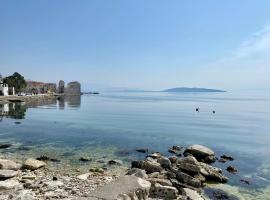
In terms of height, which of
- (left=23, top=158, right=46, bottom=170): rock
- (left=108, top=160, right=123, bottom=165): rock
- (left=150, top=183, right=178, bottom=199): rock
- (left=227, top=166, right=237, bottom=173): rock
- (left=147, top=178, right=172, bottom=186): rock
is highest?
(left=23, top=158, right=46, bottom=170): rock

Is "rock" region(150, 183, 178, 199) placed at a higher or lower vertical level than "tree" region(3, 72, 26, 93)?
lower

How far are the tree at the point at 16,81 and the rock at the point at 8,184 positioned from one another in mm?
123820

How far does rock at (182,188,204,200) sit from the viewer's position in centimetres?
1706

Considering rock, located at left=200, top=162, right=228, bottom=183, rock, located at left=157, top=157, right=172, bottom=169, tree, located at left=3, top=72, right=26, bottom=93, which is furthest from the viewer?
tree, located at left=3, top=72, right=26, bottom=93

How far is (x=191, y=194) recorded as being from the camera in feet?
57.5

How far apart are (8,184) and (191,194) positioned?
36.0 feet

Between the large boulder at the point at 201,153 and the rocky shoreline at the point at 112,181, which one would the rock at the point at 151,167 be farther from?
the large boulder at the point at 201,153

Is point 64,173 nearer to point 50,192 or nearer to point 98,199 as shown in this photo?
point 50,192

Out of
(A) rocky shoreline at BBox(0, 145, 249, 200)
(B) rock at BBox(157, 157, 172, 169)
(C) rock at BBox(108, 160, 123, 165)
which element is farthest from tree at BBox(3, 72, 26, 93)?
(B) rock at BBox(157, 157, 172, 169)

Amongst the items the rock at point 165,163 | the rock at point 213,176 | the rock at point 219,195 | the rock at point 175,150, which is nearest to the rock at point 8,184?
the rock at point 165,163

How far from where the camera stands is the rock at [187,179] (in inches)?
784

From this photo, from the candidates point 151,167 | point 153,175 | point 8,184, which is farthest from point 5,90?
point 153,175

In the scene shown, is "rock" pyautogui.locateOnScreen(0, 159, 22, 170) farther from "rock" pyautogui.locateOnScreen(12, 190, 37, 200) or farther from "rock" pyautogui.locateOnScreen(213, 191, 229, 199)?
"rock" pyautogui.locateOnScreen(213, 191, 229, 199)

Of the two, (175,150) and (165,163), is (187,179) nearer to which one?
(165,163)
